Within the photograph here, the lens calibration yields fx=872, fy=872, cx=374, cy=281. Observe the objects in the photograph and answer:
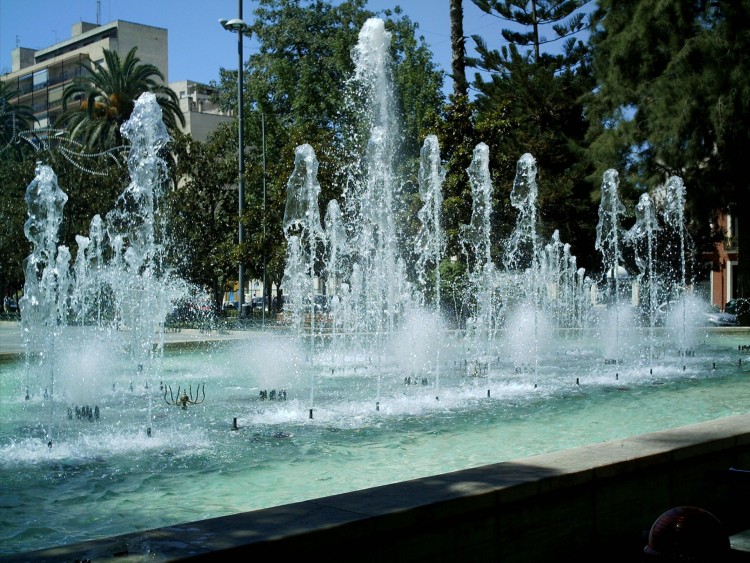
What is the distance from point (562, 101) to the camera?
110ft

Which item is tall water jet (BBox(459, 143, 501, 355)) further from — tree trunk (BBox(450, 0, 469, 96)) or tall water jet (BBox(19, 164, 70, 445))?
tall water jet (BBox(19, 164, 70, 445))

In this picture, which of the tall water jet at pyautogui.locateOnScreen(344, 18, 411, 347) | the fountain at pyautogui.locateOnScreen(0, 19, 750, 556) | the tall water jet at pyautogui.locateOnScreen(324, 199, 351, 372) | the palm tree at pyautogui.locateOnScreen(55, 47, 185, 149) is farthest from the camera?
the palm tree at pyautogui.locateOnScreen(55, 47, 185, 149)

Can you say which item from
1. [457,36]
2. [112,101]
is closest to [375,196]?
[457,36]

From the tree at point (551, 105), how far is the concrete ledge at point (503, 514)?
1065 inches

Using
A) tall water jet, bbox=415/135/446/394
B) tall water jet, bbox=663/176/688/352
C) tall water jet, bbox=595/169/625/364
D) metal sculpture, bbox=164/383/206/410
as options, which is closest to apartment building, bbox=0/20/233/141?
tall water jet, bbox=595/169/625/364

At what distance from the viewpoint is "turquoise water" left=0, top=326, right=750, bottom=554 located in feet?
18.3

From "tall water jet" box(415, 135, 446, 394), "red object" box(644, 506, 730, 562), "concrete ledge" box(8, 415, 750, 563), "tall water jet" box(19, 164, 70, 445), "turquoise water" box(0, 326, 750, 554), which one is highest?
"tall water jet" box(415, 135, 446, 394)

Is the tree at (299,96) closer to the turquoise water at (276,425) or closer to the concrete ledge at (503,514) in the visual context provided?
the turquoise water at (276,425)

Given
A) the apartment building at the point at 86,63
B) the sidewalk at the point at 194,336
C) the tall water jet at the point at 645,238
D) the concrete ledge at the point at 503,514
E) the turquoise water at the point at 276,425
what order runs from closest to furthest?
1. the concrete ledge at the point at 503,514
2. the turquoise water at the point at 276,425
3. the sidewalk at the point at 194,336
4. the tall water jet at the point at 645,238
5. the apartment building at the point at 86,63

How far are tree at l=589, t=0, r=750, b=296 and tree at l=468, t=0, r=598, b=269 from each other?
2.42 m

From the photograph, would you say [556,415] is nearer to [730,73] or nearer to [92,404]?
[92,404]

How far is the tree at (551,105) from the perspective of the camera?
32.3 m

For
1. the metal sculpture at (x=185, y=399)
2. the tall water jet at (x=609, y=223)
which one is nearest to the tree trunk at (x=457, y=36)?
the tall water jet at (x=609, y=223)

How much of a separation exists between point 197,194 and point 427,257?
11.9 m
